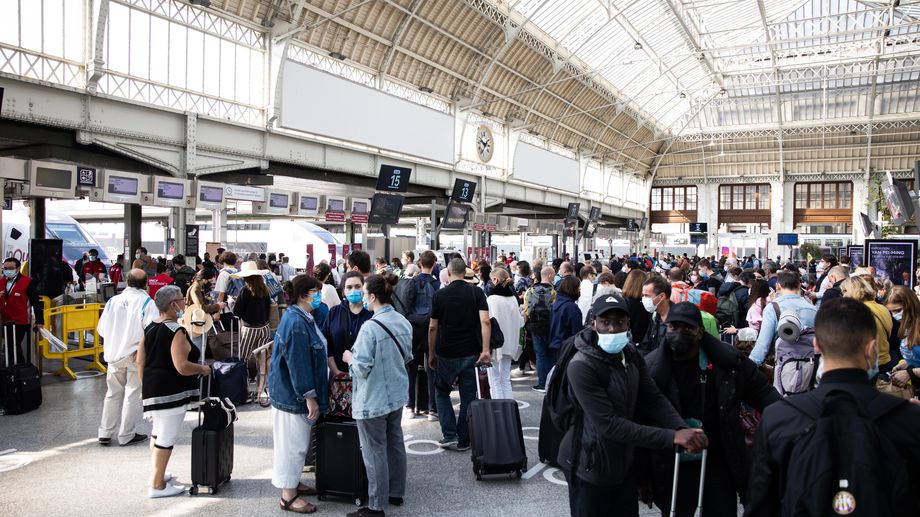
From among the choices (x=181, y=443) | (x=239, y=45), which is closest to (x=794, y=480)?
(x=181, y=443)

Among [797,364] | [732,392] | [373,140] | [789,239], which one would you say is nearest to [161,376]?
[732,392]

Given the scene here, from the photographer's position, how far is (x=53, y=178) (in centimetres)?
1223

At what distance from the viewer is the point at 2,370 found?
726 centimetres

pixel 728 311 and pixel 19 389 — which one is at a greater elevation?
pixel 728 311

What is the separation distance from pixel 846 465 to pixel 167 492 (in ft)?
15.3

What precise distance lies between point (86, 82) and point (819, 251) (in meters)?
37.7

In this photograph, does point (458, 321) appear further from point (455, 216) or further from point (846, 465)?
point (455, 216)

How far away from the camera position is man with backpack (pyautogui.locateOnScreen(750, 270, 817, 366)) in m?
5.04

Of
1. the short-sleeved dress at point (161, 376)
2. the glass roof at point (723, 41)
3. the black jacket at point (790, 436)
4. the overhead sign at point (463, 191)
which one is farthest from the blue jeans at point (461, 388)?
the glass roof at point (723, 41)

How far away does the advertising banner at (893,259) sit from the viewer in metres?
11.9

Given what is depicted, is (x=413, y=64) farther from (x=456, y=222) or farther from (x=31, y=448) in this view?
(x=31, y=448)

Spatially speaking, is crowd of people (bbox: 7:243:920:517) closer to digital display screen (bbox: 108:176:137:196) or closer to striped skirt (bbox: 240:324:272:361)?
striped skirt (bbox: 240:324:272:361)

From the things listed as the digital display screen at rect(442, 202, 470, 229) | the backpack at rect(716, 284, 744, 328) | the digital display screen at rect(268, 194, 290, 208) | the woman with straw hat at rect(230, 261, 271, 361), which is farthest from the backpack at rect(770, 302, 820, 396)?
the digital display screen at rect(268, 194, 290, 208)

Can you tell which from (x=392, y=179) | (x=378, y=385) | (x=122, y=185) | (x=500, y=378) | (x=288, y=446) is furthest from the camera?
(x=392, y=179)
